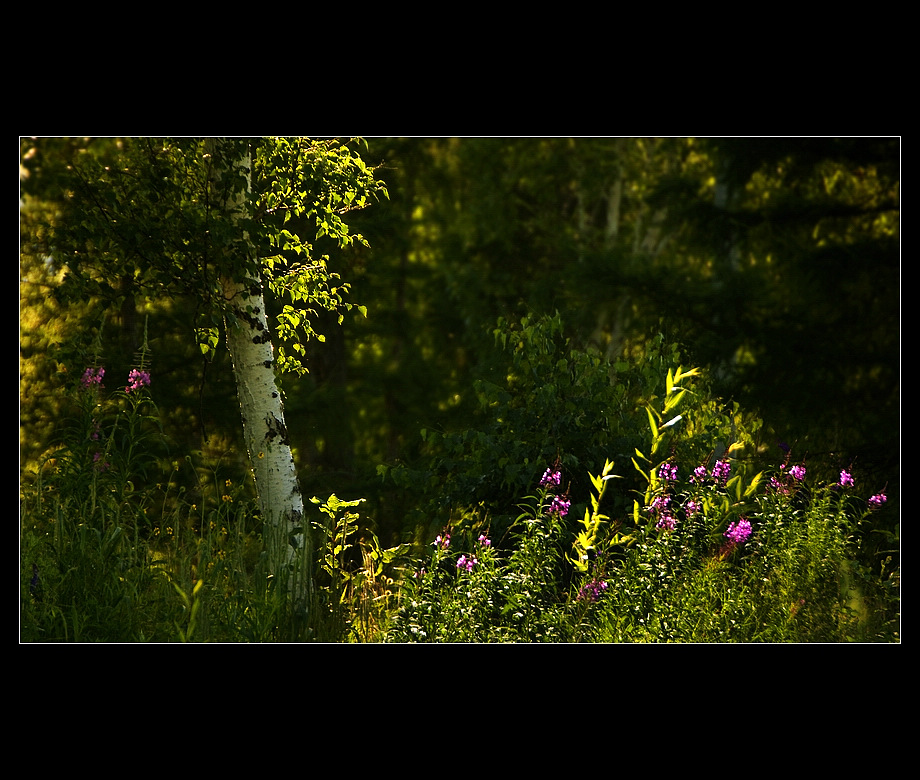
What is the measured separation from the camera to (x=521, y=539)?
411 cm

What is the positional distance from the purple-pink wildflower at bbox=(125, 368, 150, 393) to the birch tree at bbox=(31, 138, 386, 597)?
0.30m

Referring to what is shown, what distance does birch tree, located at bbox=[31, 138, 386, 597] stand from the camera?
4.14 metres

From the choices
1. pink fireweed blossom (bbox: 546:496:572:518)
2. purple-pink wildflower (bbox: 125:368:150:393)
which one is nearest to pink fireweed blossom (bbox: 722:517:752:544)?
pink fireweed blossom (bbox: 546:496:572:518)

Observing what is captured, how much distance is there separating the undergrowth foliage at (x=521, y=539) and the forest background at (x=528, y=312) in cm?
6

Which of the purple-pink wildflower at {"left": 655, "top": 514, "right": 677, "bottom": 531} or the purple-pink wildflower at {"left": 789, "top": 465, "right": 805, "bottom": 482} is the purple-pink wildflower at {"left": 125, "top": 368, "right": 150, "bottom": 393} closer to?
the purple-pink wildflower at {"left": 655, "top": 514, "right": 677, "bottom": 531}

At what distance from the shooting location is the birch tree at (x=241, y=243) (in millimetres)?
4137

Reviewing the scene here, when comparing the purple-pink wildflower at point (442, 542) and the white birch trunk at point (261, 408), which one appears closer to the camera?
the purple-pink wildflower at point (442, 542)

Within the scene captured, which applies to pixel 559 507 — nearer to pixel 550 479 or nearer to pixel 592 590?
pixel 550 479

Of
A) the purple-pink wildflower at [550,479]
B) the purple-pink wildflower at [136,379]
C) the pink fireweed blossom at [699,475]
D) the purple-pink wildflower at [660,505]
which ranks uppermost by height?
the purple-pink wildflower at [136,379]

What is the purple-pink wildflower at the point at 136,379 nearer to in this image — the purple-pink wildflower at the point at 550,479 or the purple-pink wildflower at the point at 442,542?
the purple-pink wildflower at the point at 442,542

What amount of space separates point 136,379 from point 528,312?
1.91m

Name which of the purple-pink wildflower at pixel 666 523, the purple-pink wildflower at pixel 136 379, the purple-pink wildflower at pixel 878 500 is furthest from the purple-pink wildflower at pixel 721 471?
the purple-pink wildflower at pixel 136 379

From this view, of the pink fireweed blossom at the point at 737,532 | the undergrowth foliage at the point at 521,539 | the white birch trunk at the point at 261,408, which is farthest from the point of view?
the white birch trunk at the point at 261,408

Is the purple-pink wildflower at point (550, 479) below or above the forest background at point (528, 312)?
below
